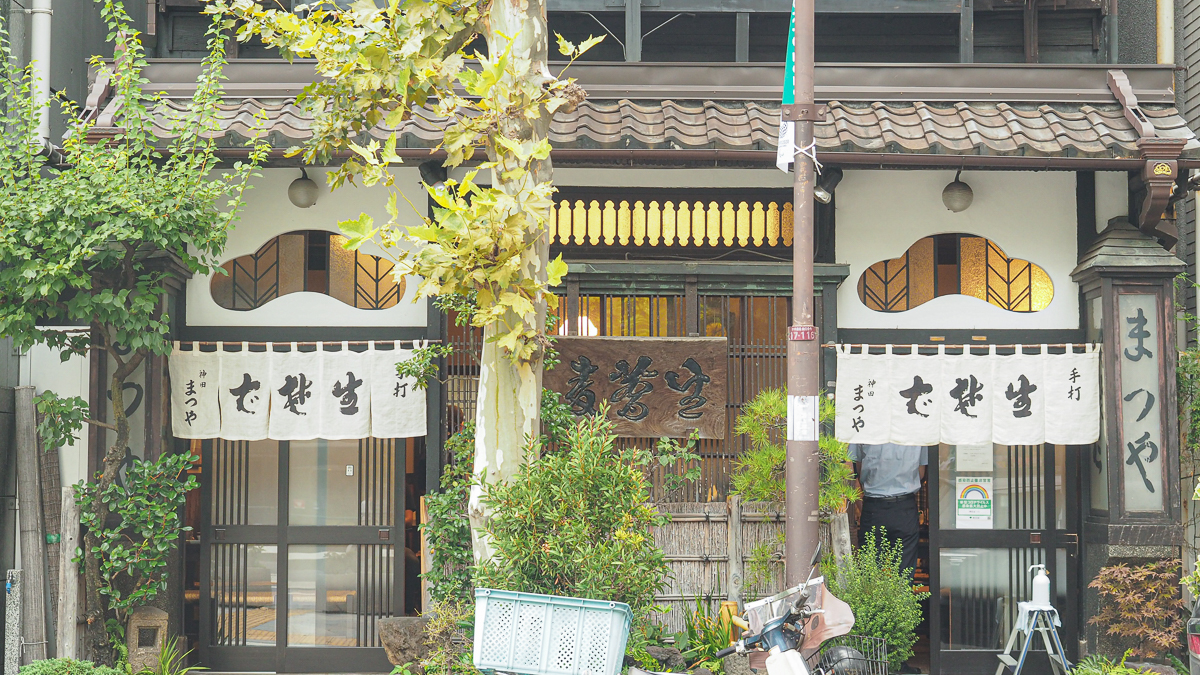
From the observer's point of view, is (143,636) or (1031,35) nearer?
(143,636)

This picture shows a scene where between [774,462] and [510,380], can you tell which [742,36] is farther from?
[510,380]

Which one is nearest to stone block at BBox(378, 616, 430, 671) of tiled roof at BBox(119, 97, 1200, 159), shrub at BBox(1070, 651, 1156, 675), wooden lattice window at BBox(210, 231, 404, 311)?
wooden lattice window at BBox(210, 231, 404, 311)

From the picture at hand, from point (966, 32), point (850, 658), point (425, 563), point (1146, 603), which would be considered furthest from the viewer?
point (966, 32)

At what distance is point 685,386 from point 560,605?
3759 millimetres

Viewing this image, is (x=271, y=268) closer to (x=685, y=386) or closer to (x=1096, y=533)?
(x=685, y=386)

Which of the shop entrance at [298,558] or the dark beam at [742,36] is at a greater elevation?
the dark beam at [742,36]

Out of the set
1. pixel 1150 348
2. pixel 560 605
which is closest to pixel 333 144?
pixel 560 605

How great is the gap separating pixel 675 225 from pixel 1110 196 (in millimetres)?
4175

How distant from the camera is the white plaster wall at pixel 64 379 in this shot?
32.0 feet

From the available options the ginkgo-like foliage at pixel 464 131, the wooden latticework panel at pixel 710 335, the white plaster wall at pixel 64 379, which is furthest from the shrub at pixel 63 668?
the ginkgo-like foliage at pixel 464 131

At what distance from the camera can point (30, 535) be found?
8859 mm

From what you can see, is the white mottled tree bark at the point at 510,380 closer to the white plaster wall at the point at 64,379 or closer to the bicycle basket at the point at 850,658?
the bicycle basket at the point at 850,658

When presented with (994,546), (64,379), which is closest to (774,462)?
(994,546)

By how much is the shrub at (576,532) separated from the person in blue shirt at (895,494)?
4.59 metres
